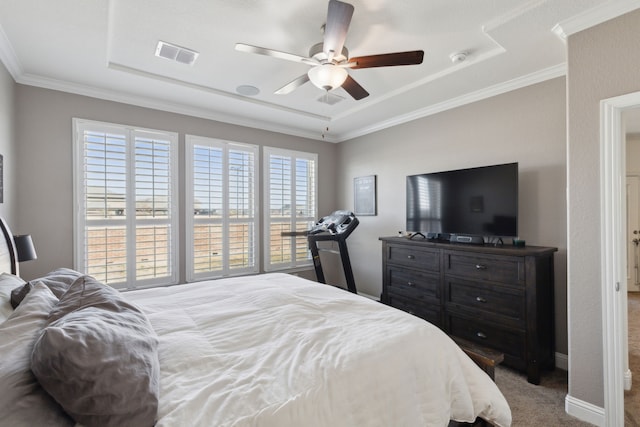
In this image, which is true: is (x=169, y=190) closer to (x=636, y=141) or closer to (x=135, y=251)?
(x=135, y=251)

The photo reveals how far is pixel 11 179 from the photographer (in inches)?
109

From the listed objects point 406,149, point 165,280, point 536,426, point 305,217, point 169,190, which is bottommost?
point 536,426

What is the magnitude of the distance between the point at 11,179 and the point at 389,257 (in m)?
3.85

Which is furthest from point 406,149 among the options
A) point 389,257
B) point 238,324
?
point 238,324

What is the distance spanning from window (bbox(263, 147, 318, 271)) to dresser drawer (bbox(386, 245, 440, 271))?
1.46 m

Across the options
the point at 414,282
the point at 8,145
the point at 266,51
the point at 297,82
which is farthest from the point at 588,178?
the point at 8,145

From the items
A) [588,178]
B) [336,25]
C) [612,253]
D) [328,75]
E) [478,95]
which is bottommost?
[612,253]

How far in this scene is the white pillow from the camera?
4.05 feet

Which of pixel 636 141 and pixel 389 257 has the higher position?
pixel 636 141

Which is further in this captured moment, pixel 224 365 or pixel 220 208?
pixel 220 208

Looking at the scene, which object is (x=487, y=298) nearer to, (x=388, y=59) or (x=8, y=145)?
(x=388, y=59)

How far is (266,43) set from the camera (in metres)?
2.42

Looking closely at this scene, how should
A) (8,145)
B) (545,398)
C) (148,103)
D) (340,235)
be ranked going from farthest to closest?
(340,235) → (148,103) → (8,145) → (545,398)

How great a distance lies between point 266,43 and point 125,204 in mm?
2410
